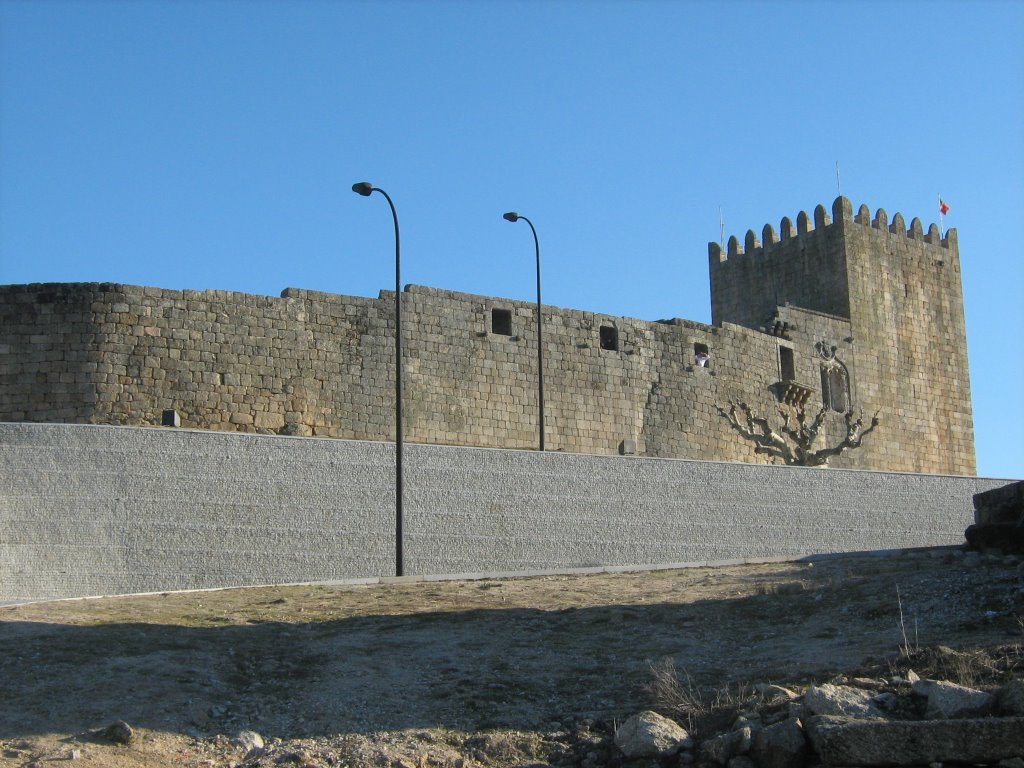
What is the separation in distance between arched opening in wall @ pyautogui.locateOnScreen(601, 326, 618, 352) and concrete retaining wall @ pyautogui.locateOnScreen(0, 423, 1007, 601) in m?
7.22

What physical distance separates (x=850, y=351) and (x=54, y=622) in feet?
74.9

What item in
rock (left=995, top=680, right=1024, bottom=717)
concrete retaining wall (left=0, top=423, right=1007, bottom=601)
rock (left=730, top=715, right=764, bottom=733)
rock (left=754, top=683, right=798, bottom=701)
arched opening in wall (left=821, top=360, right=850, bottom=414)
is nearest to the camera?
rock (left=995, top=680, right=1024, bottom=717)

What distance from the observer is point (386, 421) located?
79.5 ft

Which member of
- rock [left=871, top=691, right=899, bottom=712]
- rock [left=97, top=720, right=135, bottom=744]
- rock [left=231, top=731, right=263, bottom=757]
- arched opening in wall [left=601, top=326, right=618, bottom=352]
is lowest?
rock [left=231, top=731, right=263, bottom=757]

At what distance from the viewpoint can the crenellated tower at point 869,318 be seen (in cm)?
3147

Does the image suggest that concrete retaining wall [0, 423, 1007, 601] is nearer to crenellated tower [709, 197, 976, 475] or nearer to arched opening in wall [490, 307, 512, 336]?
arched opening in wall [490, 307, 512, 336]

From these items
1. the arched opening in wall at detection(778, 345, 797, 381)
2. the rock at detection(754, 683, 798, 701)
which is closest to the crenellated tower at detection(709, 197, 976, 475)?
the arched opening in wall at detection(778, 345, 797, 381)

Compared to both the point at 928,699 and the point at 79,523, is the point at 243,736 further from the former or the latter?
the point at 79,523

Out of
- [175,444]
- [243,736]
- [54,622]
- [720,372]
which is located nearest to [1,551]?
[175,444]

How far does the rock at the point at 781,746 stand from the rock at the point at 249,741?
3.26 m

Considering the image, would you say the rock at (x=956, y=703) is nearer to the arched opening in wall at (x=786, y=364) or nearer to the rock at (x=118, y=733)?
the rock at (x=118, y=733)

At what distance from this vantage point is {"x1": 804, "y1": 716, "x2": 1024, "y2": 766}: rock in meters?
8.20

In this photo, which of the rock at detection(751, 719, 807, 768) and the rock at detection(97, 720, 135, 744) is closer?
the rock at detection(751, 719, 807, 768)

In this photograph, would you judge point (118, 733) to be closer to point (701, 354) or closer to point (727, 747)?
point (727, 747)
